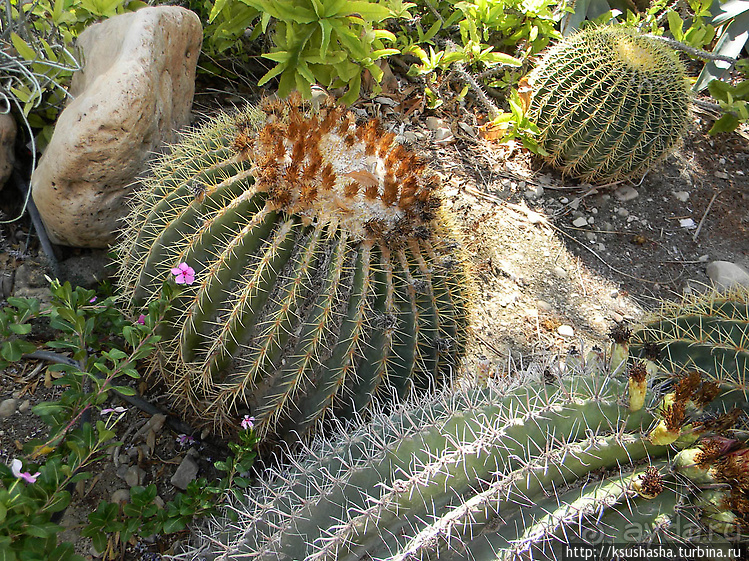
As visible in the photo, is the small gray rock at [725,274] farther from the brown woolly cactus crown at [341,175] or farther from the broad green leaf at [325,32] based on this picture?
the broad green leaf at [325,32]

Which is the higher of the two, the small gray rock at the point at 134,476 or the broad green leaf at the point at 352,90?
the broad green leaf at the point at 352,90

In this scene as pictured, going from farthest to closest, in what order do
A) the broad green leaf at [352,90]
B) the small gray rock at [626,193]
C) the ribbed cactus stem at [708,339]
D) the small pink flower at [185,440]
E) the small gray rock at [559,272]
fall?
the small gray rock at [626,193] < the small gray rock at [559,272] < the broad green leaf at [352,90] < the small pink flower at [185,440] < the ribbed cactus stem at [708,339]

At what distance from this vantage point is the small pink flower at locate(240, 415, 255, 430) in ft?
5.21

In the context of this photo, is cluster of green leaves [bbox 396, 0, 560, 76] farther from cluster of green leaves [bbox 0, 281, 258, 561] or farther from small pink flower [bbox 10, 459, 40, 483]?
small pink flower [bbox 10, 459, 40, 483]

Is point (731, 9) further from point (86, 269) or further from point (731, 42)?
point (86, 269)

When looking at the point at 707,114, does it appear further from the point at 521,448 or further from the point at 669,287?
the point at 521,448

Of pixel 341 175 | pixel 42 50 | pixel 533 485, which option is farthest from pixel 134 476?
pixel 42 50

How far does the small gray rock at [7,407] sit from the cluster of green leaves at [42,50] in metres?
1.07

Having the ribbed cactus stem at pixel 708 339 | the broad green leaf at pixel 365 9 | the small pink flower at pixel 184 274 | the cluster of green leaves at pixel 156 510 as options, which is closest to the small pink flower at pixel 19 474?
the cluster of green leaves at pixel 156 510

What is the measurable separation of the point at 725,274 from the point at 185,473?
2.82 m

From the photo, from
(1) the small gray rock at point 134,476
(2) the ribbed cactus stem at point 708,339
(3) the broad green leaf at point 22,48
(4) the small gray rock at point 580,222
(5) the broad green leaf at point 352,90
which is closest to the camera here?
(2) the ribbed cactus stem at point 708,339

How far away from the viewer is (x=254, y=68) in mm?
3010

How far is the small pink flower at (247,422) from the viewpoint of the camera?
1.59m

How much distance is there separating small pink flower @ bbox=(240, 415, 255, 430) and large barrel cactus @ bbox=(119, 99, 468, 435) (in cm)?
4
